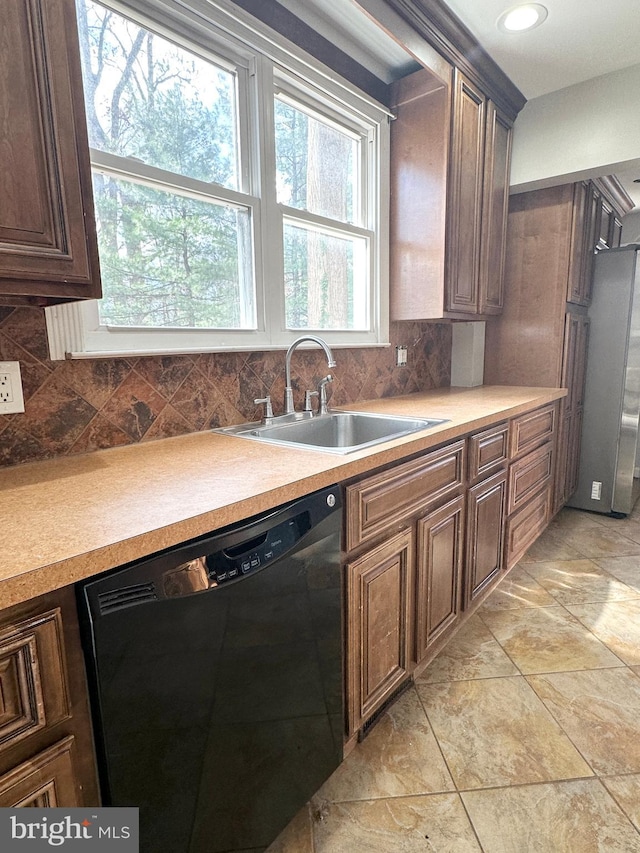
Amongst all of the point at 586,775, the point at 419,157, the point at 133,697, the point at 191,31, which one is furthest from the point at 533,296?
the point at 133,697

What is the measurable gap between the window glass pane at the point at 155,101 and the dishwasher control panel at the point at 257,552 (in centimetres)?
125

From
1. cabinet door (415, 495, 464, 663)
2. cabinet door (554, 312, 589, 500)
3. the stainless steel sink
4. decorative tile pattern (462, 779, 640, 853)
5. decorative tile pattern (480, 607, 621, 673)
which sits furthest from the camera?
cabinet door (554, 312, 589, 500)

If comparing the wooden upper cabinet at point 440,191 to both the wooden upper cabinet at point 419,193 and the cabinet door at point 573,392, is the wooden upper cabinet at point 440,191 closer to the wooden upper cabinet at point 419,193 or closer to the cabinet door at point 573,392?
the wooden upper cabinet at point 419,193

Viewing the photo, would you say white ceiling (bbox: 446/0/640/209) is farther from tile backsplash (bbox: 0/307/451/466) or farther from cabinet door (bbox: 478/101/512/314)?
tile backsplash (bbox: 0/307/451/466)

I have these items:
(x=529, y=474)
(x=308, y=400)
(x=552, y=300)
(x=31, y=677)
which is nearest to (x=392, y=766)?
(x=31, y=677)

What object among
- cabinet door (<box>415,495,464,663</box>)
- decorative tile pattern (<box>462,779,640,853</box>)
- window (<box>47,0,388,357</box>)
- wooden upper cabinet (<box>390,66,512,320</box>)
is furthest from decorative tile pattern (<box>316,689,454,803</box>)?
wooden upper cabinet (<box>390,66,512,320</box>)

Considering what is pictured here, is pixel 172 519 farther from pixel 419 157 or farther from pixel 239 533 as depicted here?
pixel 419 157

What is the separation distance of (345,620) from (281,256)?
1.38 m

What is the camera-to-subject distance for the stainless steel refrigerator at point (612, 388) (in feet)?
9.99

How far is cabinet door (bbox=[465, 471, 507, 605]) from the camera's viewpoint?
75.3 inches

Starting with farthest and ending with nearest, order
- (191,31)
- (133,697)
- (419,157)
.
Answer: (419,157) → (191,31) → (133,697)

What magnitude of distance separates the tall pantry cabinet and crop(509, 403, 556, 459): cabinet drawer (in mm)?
273

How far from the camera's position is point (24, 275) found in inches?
34.8

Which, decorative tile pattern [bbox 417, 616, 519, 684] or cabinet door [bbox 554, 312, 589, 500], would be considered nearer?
decorative tile pattern [bbox 417, 616, 519, 684]
